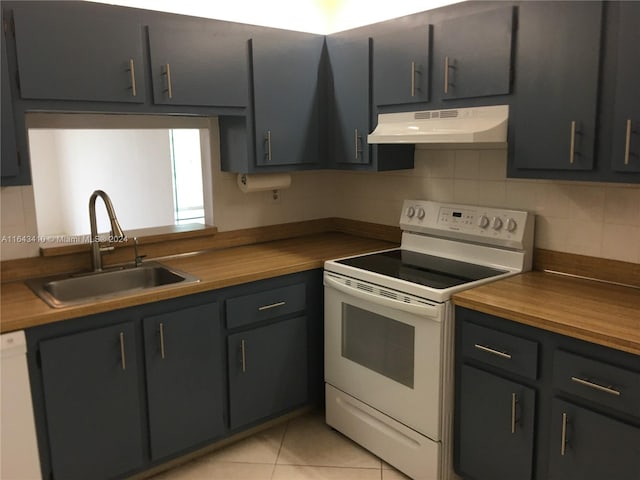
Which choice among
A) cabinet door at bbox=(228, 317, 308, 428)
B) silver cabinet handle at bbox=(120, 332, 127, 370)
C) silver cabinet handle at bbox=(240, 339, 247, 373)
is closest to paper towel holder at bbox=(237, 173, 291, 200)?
cabinet door at bbox=(228, 317, 308, 428)

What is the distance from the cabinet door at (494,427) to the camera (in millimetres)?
2055

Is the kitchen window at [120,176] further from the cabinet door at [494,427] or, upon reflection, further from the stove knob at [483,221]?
the cabinet door at [494,427]

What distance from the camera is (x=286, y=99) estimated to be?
2.95 metres

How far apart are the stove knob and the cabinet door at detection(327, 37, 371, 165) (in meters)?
0.66

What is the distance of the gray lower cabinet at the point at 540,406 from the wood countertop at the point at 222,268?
0.95 metres

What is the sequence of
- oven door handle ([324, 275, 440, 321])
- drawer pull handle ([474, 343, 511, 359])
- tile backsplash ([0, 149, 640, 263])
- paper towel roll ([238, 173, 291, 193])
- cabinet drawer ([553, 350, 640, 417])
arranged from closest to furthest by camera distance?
cabinet drawer ([553, 350, 640, 417]) → drawer pull handle ([474, 343, 511, 359]) → oven door handle ([324, 275, 440, 321]) → tile backsplash ([0, 149, 640, 263]) → paper towel roll ([238, 173, 291, 193])

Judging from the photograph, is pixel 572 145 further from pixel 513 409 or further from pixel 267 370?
pixel 267 370

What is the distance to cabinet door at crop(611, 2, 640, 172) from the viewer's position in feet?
6.13

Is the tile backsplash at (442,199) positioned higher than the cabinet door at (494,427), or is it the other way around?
the tile backsplash at (442,199)

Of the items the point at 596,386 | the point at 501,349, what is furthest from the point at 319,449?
the point at 596,386

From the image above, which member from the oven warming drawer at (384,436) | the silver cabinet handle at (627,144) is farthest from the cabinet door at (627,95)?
the oven warming drawer at (384,436)

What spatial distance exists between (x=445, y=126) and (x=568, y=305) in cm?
92

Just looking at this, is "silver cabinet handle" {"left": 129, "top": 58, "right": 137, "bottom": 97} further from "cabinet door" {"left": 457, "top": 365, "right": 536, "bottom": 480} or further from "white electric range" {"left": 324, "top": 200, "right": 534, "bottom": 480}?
"cabinet door" {"left": 457, "top": 365, "right": 536, "bottom": 480}

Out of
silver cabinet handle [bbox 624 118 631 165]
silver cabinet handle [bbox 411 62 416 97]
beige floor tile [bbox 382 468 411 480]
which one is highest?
silver cabinet handle [bbox 411 62 416 97]
